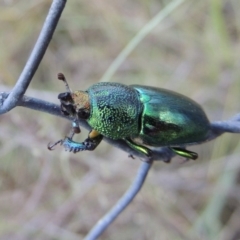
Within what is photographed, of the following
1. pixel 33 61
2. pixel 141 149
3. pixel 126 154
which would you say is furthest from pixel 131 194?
pixel 126 154

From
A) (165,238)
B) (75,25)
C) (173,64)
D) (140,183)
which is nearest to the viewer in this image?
(140,183)

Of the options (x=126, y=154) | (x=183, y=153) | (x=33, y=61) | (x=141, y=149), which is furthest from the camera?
(x=126, y=154)

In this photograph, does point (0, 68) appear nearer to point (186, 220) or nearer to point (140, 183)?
point (186, 220)

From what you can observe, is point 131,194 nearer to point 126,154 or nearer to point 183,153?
point 183,153

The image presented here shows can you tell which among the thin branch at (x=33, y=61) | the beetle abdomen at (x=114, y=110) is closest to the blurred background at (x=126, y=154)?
the beetle abdomen at (x=114, y=110)

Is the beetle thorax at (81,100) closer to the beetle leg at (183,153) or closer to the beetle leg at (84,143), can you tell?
the beetle leg at (84,143)

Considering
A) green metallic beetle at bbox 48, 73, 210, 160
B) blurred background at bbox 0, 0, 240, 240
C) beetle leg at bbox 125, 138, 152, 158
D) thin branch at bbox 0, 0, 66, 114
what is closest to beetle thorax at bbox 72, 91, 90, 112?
green metallic beetle at bbox 48, 73, 210, 160

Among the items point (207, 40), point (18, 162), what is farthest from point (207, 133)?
point (18, 162)
